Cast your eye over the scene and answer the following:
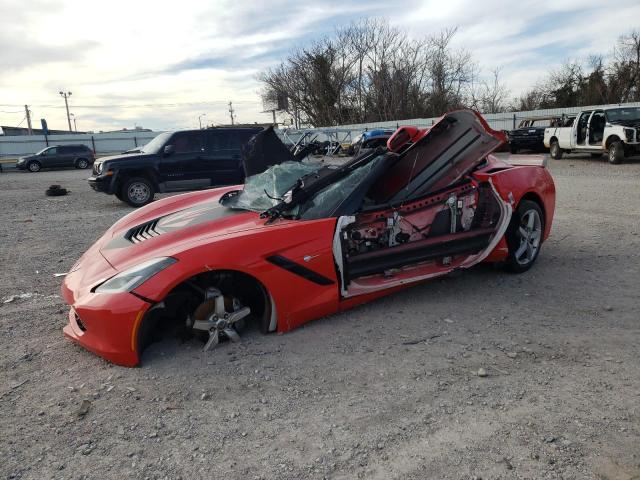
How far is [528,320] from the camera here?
366cm

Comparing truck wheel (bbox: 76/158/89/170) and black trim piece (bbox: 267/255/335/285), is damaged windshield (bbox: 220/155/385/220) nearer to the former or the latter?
black trim piece (bbox: 267/255/335/285)

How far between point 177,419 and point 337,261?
4.88 feet

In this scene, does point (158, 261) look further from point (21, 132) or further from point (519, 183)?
point (21, 132)

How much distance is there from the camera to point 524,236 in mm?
4711

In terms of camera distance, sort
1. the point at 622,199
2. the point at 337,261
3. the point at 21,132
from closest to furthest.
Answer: the point at 337,261 → the point at 622,199 → the point at 21,132

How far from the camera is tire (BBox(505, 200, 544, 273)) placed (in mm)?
4621

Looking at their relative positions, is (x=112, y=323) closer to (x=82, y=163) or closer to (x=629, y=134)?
(x=629, y=134)

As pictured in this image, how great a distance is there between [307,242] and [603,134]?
16.3 meters

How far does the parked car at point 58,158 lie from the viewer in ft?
86.3

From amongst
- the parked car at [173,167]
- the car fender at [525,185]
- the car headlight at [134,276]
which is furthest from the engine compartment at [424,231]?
the parked car at [173,167]

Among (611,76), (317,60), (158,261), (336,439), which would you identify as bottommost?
(336,439)

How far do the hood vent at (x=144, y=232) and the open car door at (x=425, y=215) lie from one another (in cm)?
149

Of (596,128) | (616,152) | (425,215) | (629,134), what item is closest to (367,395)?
(425,215)

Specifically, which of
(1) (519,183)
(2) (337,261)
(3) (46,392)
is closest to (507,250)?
(1) (519,183)
